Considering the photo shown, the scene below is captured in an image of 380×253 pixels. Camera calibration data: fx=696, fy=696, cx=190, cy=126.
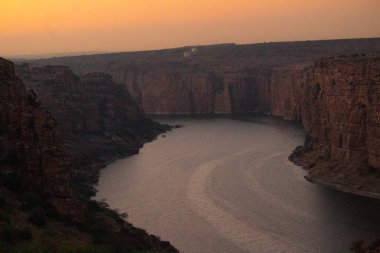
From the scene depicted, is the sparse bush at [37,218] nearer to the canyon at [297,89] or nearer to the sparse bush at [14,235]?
the sparse bush at [14,235]

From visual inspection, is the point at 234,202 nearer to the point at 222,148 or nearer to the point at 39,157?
the point at 39,157

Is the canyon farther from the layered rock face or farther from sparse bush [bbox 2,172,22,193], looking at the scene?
sparse bush [bbox 2,172,22,193]

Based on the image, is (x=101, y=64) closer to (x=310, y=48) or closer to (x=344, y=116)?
(x=310, y=48)

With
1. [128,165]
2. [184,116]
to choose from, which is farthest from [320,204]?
[184,116]

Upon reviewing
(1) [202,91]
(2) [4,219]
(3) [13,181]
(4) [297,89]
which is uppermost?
(3) [13,181]

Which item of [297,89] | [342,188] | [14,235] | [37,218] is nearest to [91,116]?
[342,188]
